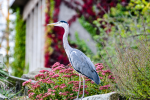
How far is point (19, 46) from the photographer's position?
39.9ft

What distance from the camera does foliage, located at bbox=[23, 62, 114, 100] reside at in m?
3.75

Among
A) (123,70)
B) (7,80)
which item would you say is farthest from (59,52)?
(123,70)

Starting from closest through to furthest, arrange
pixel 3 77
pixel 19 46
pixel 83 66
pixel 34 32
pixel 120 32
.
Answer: pixel 83 66
pixel 3 77
pixel 120 32
pixel 34 32
pixel 19 46

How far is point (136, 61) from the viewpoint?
133 inches

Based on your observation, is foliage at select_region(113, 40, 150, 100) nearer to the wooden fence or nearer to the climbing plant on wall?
the climbing plant on wall

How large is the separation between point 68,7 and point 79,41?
1322 mm

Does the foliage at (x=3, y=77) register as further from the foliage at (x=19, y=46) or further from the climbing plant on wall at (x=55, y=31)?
the foliage at (x=19, y=46)

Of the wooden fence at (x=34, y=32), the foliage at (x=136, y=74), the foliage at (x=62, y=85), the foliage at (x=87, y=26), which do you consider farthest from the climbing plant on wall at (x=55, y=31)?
the foliage at (x=136, y=74)

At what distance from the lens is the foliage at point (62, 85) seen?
A: 3.75 metres

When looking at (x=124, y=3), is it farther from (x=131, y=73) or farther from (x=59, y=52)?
→ (x=131, y=73)

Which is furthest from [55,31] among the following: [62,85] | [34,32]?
[62,85]

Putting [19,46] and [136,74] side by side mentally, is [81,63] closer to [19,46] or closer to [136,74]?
[136,74]

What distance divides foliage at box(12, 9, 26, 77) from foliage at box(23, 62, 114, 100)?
7.89 meters

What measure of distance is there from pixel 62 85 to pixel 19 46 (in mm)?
8900
